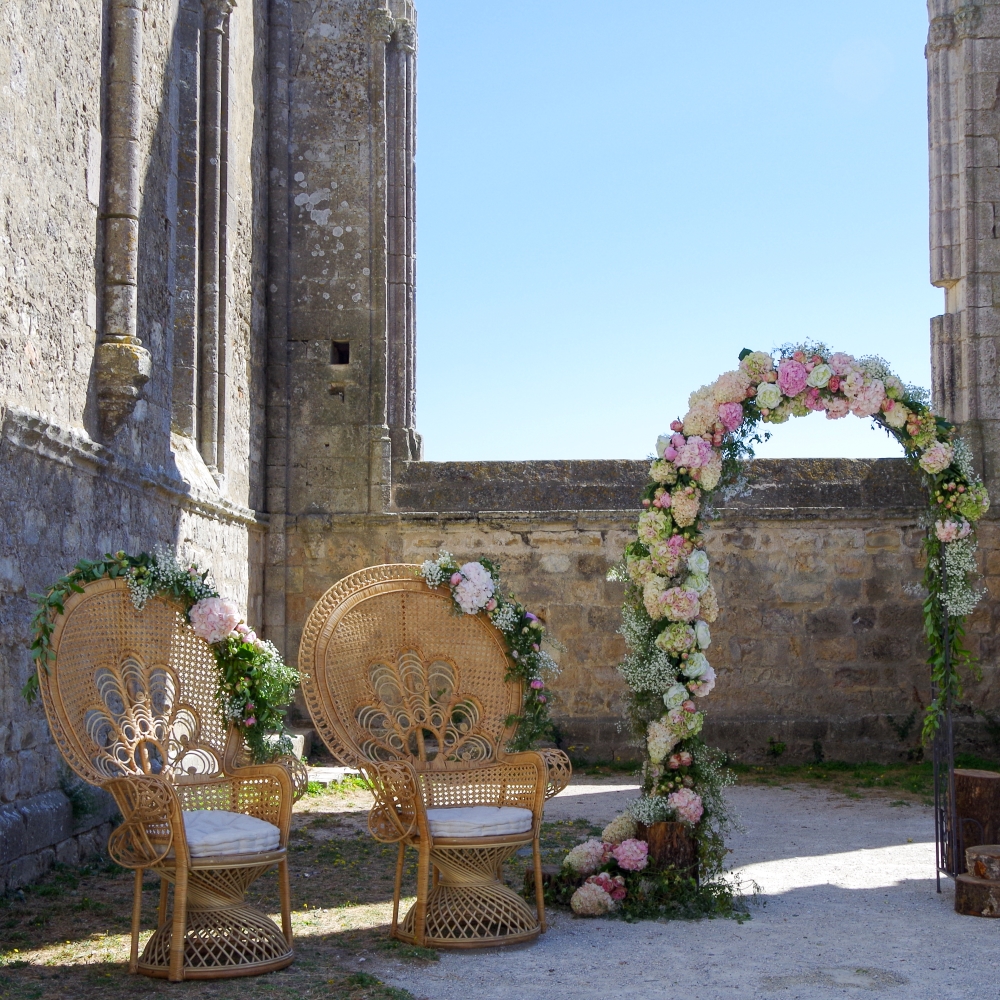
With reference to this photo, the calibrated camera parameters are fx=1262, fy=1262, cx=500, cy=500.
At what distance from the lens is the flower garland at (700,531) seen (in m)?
5.17

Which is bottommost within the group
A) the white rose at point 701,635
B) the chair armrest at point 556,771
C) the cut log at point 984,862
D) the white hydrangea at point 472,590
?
the cut log at point 984,862

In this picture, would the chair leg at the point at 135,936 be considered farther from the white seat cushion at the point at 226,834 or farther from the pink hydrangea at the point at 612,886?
the pink hydrangea at the point at 612,886

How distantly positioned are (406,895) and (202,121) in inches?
225

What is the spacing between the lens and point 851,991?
Answer: 383cm

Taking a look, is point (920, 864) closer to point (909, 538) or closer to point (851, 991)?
point (851, 991)

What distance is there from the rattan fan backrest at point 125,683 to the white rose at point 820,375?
2.70 metres

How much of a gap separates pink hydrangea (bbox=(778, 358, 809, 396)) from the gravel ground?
6.95 feet

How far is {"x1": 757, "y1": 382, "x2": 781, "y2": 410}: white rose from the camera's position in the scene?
531 centimetres

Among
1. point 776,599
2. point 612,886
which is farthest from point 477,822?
point 776,599

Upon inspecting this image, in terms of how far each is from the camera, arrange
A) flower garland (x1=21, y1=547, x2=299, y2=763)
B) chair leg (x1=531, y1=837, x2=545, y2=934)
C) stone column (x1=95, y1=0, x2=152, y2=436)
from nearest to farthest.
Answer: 1. flower garland (x1=21, y1=547, x2=299, y2=763)
2. chair leg (x1=531, y1=837, x2=545, y2=934)
3. stone column (x1=95, y1=0, x2=152, y2=436)

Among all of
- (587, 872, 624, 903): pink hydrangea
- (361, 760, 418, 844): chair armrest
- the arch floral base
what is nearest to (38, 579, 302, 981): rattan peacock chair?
(361, 760, 418, 844): chair armrest

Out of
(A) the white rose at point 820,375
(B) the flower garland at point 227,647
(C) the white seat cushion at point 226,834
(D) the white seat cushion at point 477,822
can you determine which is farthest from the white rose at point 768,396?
(C) the white seat cushion at point 226,834

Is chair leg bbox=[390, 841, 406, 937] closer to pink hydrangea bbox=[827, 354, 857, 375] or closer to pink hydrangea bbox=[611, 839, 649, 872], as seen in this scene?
pink hydrangea bbox=[611, 839, 649, 872]

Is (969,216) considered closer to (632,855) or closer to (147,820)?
(632,855)
